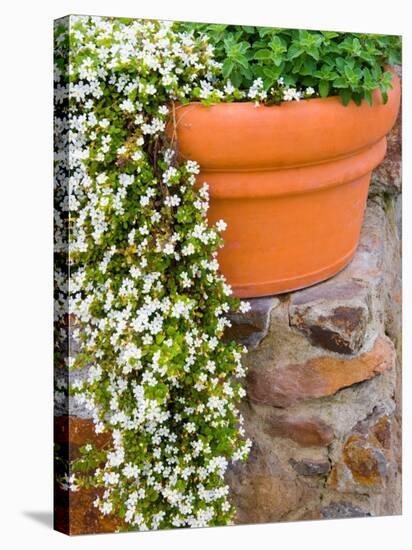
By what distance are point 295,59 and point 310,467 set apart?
1.30m

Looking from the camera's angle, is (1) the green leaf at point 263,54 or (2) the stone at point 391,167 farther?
(2) the stone at point 391,167

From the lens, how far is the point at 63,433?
379 cm

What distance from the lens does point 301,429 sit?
4129 mm

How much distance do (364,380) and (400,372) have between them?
0.18 m

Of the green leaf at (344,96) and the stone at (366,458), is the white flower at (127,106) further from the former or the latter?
the stone at (366,458)

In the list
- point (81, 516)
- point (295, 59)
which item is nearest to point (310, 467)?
point (81, 516)

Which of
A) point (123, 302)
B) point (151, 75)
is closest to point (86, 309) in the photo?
point (123, 302)

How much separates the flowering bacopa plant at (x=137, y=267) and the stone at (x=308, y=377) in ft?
0.71

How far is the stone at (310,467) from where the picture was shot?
4.14m

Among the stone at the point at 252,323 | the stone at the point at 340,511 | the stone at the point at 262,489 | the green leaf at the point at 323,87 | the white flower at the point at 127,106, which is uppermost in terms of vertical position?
the green leaf at the point at 323,87

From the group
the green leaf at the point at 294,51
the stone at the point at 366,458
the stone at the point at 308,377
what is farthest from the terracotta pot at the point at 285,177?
the stone at the point at 366,458

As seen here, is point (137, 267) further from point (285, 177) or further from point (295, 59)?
point (295, 59)

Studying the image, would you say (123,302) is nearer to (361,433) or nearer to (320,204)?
(320,204)

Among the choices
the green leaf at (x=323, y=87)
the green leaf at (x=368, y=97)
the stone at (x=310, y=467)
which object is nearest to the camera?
the green leaf at (x=323, y=87)
